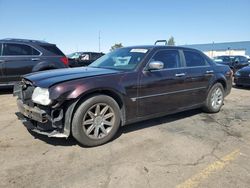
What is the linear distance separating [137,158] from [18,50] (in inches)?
260

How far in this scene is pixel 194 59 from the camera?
19.8 feet

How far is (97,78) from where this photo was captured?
4.16 meters

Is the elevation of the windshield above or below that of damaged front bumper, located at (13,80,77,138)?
above

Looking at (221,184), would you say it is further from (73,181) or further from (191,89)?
(191,89)

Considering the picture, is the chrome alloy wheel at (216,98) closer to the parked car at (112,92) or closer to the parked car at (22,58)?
the parked car at (112,92)

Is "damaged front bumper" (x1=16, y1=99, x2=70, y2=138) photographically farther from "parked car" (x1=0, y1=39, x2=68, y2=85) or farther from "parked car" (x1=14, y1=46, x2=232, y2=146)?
"parked car" (x1=0, y1=39, x2=68, y2=85)

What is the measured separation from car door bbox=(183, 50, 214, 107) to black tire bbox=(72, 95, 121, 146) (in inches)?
78.5

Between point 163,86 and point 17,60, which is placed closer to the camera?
point 163,86

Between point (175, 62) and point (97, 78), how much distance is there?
2.05 metres

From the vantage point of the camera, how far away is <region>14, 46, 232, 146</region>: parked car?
12.7ft

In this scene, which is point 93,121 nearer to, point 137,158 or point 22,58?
point 137,158

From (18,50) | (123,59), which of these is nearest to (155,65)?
(123,59)

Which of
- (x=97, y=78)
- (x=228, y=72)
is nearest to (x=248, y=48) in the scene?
(x=228, y=72)

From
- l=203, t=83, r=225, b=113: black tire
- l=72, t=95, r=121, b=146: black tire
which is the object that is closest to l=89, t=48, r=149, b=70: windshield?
l=72, t=95, r=121, b=146: black tire
